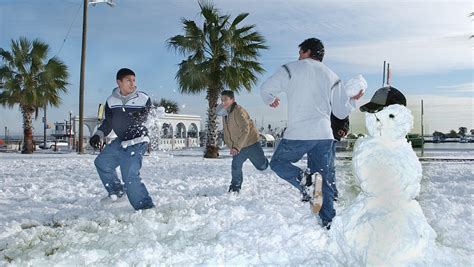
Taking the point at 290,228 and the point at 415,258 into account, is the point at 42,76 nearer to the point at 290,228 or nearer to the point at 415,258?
the point at 290,228

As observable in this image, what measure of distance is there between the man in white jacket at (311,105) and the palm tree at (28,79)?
18951 mm

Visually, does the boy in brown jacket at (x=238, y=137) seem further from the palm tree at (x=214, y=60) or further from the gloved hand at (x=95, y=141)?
the palm tree at (x=214, y=60)

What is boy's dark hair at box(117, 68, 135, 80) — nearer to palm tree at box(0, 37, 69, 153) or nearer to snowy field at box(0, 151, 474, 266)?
snowy field at box(0, 151, 474, 266)

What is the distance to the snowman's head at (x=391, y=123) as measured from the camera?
2.04 meters

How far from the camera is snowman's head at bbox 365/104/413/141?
2037mm

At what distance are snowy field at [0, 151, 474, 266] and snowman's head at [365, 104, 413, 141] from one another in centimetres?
64

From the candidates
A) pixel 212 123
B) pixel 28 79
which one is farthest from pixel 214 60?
pixel 28 79

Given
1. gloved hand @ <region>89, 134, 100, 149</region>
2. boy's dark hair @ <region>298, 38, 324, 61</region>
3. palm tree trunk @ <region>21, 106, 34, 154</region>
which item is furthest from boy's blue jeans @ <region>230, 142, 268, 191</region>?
palm tree trunk @ <region>21, 106, 34, 154</region>

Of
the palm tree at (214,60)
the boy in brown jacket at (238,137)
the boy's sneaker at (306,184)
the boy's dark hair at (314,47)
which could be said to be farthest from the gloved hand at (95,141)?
the palm tree at (214,60)

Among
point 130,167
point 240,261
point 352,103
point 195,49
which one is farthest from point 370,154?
point 195,49

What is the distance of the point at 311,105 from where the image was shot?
342 cm

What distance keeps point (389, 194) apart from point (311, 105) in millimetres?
1470

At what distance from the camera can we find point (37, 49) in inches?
801

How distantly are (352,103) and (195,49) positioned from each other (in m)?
12.9
